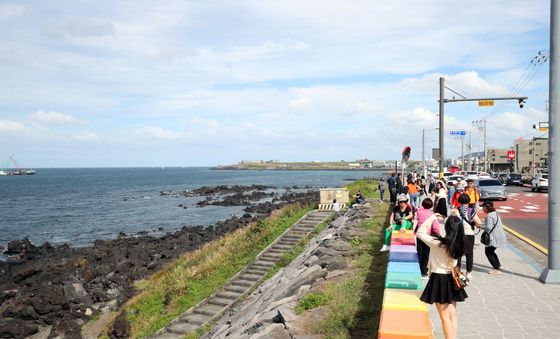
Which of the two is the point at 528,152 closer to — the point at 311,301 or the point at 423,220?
the point at 423,220

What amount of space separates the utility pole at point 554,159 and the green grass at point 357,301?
3634 mm

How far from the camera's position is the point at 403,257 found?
32.1 ft

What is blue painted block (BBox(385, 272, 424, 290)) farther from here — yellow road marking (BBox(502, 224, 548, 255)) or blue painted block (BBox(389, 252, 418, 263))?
yellow road marking (BBox(502, 224, 548, 255))

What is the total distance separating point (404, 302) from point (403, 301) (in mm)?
55

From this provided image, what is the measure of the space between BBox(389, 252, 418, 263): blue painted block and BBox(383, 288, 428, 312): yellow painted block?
1.80 metres

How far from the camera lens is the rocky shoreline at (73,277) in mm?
19859

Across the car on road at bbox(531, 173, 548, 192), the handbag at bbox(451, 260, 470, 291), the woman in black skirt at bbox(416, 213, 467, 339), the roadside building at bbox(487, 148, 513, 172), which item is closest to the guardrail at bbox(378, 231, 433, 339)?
the woman in black skirt at bbox(416, 213, 467, 339)

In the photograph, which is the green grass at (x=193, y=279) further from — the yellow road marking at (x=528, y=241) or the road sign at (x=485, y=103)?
the road sign at (x=485, y=103)

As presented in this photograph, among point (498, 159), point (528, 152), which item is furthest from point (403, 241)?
point (498, 159)

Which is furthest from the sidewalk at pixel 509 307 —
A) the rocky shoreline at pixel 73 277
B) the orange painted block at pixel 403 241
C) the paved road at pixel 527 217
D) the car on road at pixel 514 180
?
the car on road at pixel 514 180

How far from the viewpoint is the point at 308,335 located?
7.82m

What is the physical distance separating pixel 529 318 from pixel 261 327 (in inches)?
197

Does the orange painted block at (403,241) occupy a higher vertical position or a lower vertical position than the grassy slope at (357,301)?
higher

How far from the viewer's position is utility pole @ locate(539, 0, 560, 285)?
10000mm
